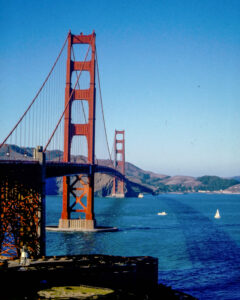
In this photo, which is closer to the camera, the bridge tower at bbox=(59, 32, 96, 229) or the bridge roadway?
the bridge roadway

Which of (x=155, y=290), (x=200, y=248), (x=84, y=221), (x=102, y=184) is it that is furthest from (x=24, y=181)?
(x=102, y=184)

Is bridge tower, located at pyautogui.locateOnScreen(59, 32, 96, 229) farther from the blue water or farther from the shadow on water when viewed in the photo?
the shadow on water

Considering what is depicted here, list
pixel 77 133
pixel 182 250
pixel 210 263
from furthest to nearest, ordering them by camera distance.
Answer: pixel 77 133, pixel 182 250, pixel 210 263

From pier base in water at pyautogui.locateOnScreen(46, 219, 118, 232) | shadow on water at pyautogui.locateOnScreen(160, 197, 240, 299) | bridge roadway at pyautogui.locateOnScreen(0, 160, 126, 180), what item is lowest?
shadow on water at pyautogui.locateOnScreen(160, 197, 240, 299)

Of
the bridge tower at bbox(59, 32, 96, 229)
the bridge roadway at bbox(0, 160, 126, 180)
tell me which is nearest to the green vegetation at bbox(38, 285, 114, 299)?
the bridge roadway at bbox(0, 160, 126, 180)

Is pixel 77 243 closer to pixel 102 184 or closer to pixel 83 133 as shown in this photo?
pixel 83 133

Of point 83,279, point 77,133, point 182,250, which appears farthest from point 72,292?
point 77,133

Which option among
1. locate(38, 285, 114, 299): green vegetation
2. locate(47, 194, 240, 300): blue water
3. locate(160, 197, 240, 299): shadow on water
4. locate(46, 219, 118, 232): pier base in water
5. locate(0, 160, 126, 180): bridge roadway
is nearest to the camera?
locate(38, 285, 114, 299): green vegetation

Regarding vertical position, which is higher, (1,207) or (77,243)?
(1,207)

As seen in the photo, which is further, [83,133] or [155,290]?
[83,133]

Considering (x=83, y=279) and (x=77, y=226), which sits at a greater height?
(x=83, y=279)

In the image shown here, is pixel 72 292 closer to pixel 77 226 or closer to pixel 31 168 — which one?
pixel 31 168
